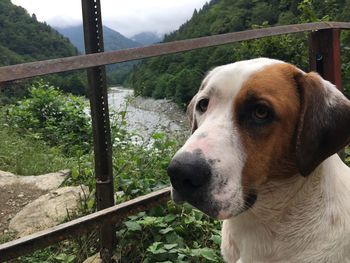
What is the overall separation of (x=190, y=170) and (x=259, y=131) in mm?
405

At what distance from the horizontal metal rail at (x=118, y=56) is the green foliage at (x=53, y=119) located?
172 inches

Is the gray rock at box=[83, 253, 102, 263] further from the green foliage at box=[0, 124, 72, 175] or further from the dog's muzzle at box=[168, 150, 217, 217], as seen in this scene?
the green foliage at box=[0, 124, 72, 175]

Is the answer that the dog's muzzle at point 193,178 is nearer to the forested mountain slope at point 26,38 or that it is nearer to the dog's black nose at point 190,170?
the dog's black nose at point 190,170

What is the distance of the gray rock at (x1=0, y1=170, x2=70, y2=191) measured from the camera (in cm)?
546

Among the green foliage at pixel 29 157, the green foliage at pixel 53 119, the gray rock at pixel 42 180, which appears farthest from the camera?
the green foliage at pixel 53 119

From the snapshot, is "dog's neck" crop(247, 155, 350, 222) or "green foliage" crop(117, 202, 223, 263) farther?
"green foliage" crop(117, 202, 223, 263)

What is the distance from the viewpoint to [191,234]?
3807mm

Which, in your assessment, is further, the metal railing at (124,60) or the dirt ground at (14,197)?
the dirt ground at (14,197)

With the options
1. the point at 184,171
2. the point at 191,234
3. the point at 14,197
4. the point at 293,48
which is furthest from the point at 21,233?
the point at 293,48

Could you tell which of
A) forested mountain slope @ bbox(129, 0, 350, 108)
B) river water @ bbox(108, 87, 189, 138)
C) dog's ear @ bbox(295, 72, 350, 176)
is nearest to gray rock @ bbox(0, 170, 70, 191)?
river water @ bbox(108, 87, 189, 138)


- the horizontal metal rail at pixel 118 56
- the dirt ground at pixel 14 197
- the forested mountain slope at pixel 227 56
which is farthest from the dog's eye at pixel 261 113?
the dirt ground at pixel 14 197

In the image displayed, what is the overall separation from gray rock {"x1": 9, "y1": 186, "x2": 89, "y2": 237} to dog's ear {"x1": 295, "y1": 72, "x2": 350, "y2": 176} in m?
2.25

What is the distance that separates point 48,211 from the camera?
4422 millimetres

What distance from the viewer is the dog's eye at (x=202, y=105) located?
242cm
